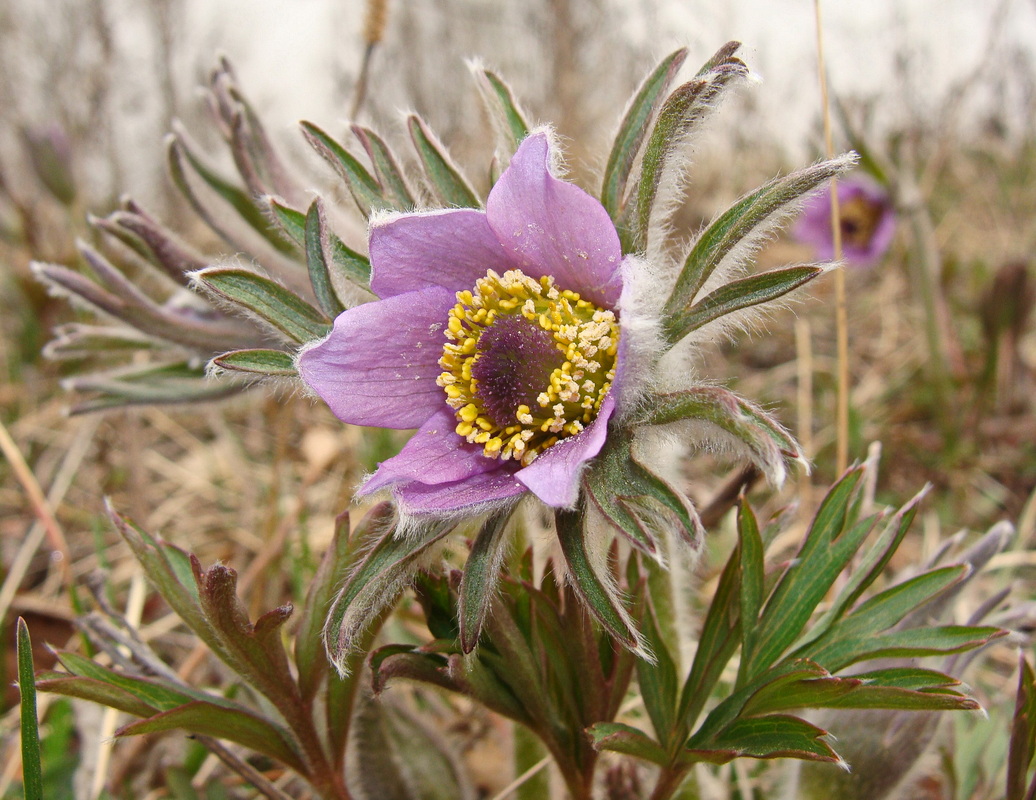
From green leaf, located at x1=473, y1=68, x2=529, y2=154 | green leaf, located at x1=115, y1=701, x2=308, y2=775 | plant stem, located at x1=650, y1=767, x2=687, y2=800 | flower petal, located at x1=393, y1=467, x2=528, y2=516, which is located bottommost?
plant stem, located at x1=650, y1=767, x2=687, y2=800

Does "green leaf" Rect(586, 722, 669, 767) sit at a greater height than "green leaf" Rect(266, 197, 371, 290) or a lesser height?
lesser

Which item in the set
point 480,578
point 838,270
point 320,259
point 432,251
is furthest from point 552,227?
point 838,270

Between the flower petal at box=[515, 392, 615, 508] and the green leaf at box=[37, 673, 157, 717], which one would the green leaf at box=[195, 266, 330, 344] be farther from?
the green leaf at box=[37, 673, 157, 717]

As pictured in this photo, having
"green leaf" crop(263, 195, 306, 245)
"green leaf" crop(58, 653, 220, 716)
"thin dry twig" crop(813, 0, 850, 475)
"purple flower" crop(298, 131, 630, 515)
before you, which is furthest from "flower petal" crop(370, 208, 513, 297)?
"thin dry twig" crop(813, 0, 850, 475)

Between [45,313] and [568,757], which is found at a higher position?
[45,313]

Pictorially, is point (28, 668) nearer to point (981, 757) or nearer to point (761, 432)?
point (761, 432)

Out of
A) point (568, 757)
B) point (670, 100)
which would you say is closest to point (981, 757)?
point (568, 757)

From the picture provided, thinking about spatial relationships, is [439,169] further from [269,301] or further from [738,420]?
[738,420]
